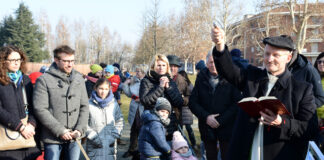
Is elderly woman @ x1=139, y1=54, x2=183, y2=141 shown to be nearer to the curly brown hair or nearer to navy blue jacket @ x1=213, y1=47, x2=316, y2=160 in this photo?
the curly brown hair

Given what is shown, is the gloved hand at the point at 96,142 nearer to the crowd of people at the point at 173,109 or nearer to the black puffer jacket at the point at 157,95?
the crowd of people at the point at 173,109

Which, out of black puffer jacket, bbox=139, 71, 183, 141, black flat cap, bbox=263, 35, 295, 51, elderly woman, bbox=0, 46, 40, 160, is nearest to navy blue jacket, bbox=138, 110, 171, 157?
black puffer jacket, bbox=139, 71, 183, 141

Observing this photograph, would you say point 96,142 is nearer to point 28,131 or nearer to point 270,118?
point 28,131

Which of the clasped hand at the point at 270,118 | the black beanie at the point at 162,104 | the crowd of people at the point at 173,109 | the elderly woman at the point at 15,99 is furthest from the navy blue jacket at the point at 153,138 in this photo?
the clasped hand at the point at 270,118

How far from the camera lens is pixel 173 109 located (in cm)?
421

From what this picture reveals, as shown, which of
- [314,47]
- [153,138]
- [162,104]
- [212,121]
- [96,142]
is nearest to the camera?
[212,121]

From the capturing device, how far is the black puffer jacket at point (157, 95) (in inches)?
159

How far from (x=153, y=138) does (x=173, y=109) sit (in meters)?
0.66

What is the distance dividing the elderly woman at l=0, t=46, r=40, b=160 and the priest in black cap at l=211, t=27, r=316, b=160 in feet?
7.91

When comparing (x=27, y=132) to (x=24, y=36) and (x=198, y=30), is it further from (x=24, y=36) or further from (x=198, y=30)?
(x=24, y=36)

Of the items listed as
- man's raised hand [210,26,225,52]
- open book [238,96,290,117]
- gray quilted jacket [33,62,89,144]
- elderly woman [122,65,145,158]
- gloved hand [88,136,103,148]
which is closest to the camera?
open book [238,96,290,117]

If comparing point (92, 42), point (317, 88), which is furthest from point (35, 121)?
point (92, 42)

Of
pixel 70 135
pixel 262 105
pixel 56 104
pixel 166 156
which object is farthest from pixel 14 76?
pixel 262 105

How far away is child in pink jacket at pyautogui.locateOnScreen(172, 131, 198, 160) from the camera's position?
12.3 ft
